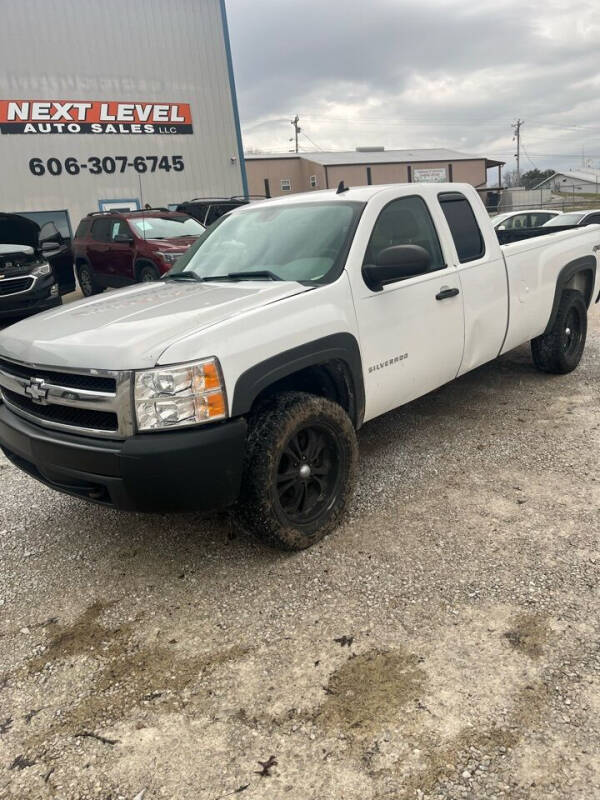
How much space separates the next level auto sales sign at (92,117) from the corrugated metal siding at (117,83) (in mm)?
165

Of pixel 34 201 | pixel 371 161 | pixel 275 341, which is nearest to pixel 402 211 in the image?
pixel 275 341

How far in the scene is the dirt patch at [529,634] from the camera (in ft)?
8.00

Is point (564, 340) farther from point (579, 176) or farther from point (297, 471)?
point (579, 176)

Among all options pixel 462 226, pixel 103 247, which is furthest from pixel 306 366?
pixel 103 247

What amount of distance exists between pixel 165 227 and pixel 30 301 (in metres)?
3.41

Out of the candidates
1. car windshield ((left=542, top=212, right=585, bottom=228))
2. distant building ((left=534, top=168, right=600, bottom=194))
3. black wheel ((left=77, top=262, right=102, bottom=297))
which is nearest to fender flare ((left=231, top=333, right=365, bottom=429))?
car windshield ((left=542, top=212, right=585, bottom=228))

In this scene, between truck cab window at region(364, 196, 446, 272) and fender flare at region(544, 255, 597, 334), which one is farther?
fender flare at region(544, 255, 597, 334)

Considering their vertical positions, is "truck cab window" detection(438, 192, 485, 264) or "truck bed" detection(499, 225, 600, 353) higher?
"truck cab window" detection(438, 192, 485, 264)

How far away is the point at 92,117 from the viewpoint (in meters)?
17.9

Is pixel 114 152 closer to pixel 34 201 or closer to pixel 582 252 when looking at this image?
pixel 34 201

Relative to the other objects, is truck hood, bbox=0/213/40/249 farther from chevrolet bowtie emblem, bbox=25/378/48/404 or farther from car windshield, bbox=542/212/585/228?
car windshield, bbox=542/212/585/228

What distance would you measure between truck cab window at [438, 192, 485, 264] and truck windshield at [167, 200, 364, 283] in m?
0.98

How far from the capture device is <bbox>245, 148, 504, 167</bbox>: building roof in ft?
155

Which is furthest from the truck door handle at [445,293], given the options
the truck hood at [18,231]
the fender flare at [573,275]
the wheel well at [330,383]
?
the truck hood at [18,231]
